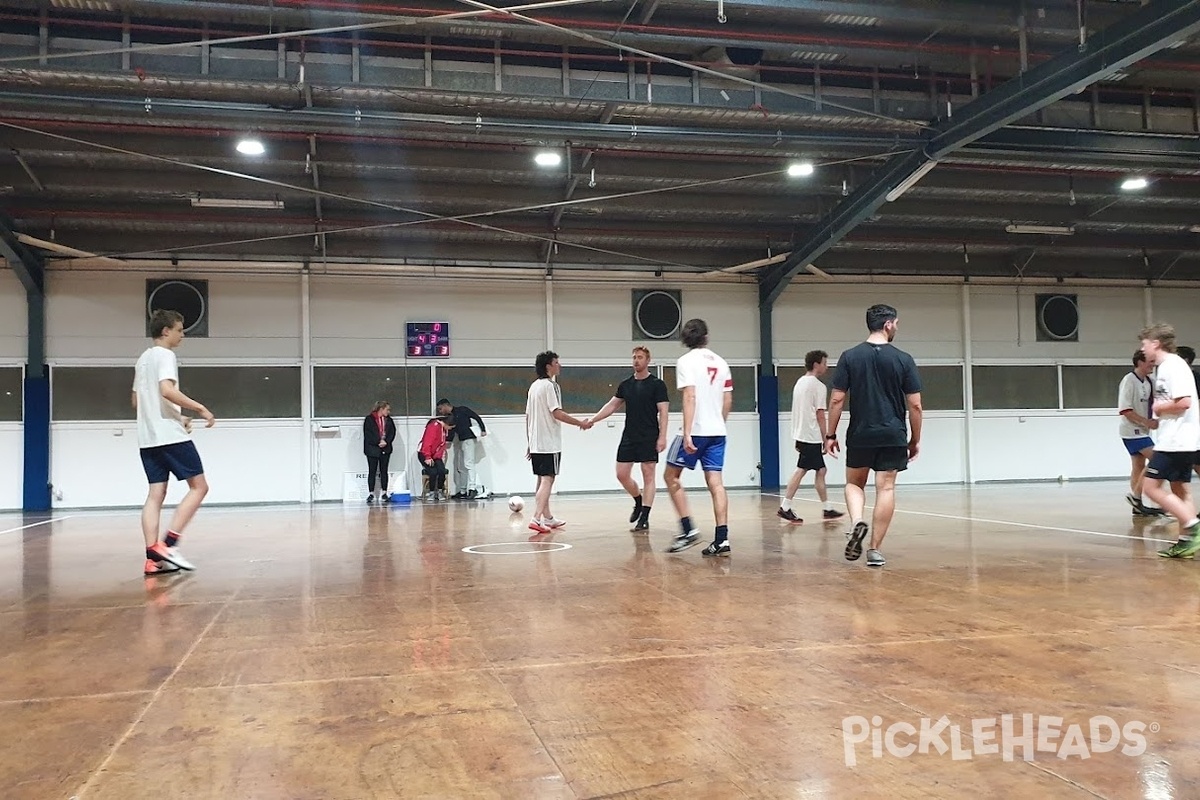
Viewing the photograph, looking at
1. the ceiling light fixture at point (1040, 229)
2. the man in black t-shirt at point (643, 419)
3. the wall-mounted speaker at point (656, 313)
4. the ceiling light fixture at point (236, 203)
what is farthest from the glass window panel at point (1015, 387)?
the ceiling light fixture at point (236, 203)

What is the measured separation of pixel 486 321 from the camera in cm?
1673

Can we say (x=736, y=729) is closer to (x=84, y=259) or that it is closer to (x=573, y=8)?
(x=573, y=8)

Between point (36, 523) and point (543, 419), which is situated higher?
point (543, 419)

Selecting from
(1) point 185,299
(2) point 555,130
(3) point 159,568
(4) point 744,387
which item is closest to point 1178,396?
(3) point 159,568

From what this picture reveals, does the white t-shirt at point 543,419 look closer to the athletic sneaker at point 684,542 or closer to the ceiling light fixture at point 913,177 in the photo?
the athletic sneaker at point 684,542

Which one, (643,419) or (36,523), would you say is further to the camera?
(36,523)

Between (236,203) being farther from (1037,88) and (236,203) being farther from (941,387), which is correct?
(941,387)

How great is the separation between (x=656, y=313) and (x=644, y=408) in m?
9.31

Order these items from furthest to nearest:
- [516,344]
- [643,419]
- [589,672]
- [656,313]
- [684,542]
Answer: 1. [656,313]
2. [516,344]
3. [643,419]
4. [684,542]
5. [589,672]

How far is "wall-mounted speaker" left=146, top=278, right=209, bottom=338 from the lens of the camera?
1548cm

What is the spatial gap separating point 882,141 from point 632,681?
433 inches

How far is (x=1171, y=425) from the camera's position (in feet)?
21.0

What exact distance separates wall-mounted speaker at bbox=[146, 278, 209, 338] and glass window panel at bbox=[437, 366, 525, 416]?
4.26 metres

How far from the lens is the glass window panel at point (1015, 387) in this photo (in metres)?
18.7
